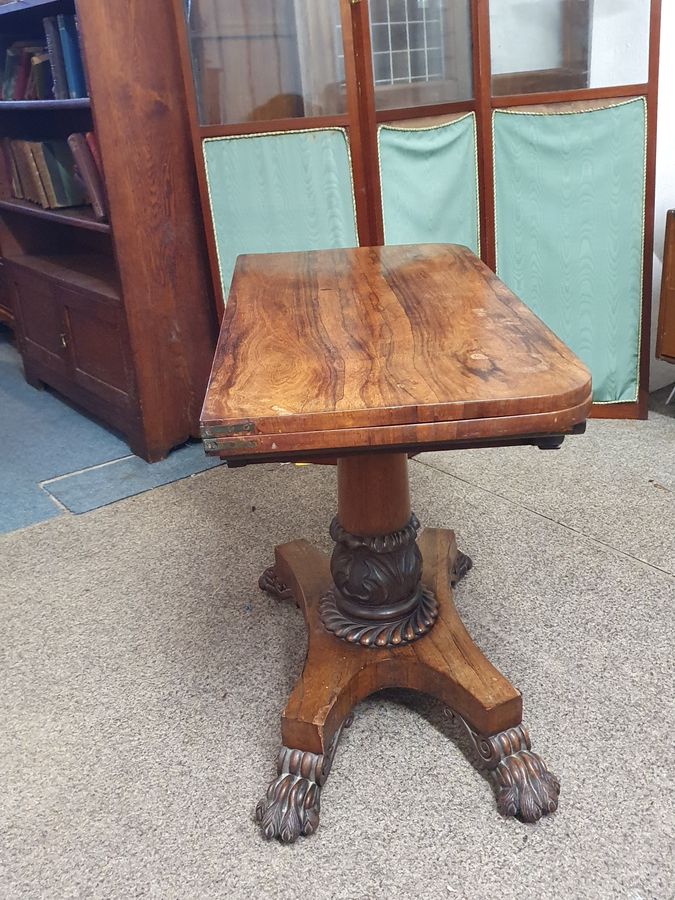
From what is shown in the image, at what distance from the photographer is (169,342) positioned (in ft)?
8.20

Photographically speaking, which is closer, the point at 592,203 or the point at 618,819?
the point at 618,819

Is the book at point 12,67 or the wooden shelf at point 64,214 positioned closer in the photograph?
the wooden shelf at point 64,214

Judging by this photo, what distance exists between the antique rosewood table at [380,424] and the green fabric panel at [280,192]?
691mm

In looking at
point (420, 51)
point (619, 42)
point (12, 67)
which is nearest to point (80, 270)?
point (12, 67)

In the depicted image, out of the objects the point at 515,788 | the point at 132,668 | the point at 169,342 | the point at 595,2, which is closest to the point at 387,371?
the point at 515,788

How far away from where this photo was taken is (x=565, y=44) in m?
2.38

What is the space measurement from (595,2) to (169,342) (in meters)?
1.57

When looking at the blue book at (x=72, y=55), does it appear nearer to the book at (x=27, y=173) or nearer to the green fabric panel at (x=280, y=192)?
the book at (x=27, y=173)

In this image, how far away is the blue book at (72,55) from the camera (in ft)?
8.02

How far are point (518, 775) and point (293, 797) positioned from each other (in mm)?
337

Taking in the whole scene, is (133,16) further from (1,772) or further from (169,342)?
(1,772)

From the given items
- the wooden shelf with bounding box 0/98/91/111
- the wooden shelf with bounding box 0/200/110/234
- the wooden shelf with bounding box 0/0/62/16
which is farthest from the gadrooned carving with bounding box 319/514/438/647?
the wooden shelf with bounding box 0/0/62/16

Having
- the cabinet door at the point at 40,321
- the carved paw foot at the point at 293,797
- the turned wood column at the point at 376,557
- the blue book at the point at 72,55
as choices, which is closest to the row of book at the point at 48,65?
the blue book at the point at 72,55

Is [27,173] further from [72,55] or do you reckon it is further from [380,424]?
[380,424]
